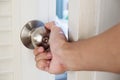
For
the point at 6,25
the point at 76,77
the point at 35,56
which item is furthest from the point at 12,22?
the point at 76,77

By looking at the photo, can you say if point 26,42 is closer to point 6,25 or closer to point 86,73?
point 6,25

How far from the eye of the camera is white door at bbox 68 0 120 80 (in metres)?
0.66

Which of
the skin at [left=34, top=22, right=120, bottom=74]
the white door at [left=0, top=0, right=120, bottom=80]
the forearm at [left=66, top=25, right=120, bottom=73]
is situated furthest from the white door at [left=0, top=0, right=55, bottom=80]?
the forearm at [left=66, top=25, right=120, bottom=73]

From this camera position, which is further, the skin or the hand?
the hand

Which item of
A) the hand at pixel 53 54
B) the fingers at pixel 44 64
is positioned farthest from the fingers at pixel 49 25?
the fingers at pixel 44 64

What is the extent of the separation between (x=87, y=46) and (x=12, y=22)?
0.95 feet

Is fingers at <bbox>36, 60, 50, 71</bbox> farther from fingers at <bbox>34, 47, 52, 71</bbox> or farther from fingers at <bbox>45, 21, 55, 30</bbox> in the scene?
fingers at <bbox>45, 21, 55, 30</bbox>

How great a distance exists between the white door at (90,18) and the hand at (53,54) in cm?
5

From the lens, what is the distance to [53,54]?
0.68 metres

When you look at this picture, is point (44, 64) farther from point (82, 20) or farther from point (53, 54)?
point (82, 20)

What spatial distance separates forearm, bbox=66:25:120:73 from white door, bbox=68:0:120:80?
0.09m

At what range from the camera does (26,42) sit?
0.75 m

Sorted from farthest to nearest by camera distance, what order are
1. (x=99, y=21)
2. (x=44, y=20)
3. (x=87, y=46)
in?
(x=44, y=20), (x=99, y=21), (x=87, y=46)

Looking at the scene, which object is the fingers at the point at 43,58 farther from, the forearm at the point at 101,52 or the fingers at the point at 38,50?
the forearm at the point at 101,52
